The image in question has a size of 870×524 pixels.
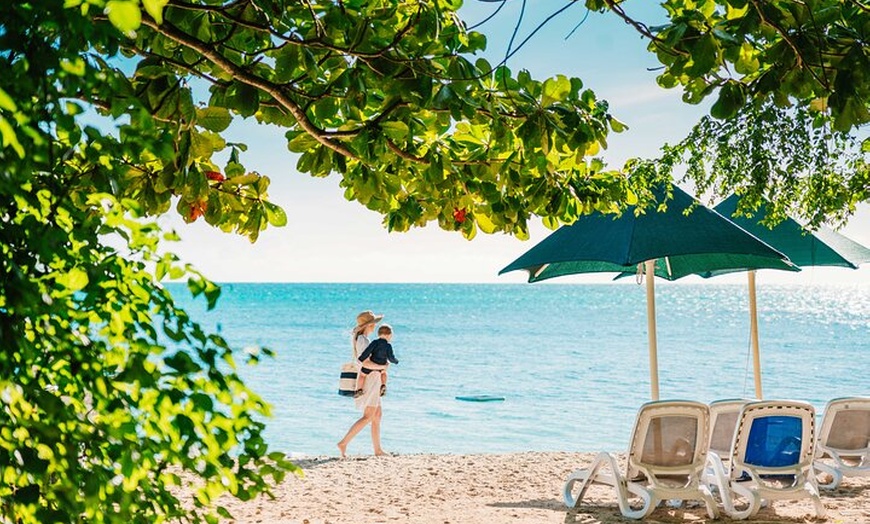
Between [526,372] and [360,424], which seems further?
[526,372]

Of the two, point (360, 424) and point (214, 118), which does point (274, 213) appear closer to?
point (214, 118)

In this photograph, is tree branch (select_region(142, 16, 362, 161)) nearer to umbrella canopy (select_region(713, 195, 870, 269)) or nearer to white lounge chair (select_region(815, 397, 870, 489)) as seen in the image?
white lounge chair (select_region(815, 397, 870, 489))

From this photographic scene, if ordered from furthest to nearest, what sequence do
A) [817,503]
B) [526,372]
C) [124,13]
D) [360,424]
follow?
[526,372] < [360,424] < [817,503] < [124,13]

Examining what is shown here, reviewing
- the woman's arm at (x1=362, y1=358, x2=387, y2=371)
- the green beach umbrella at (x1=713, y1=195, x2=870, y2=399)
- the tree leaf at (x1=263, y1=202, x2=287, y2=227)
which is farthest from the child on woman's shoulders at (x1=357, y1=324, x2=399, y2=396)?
the tree leaf at (x1=263, y1=202, x2=287, y2=227)

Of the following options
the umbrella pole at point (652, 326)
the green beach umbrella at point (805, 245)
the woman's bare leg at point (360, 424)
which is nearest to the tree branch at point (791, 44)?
the umbrella pole at point (652, 326)

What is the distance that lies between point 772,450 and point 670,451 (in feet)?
2.44

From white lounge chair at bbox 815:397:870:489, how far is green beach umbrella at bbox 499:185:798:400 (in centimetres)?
120

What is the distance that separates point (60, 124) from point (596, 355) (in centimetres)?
3817

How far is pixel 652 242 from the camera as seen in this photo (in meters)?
6.48

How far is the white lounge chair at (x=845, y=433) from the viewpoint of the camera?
22.7ft

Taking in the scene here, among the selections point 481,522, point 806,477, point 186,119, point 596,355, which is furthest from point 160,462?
point 596,355

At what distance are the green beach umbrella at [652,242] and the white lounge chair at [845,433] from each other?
1.20 m

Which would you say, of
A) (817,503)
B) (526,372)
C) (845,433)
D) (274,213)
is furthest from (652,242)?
(526,372)

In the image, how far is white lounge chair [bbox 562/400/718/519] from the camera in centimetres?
574
